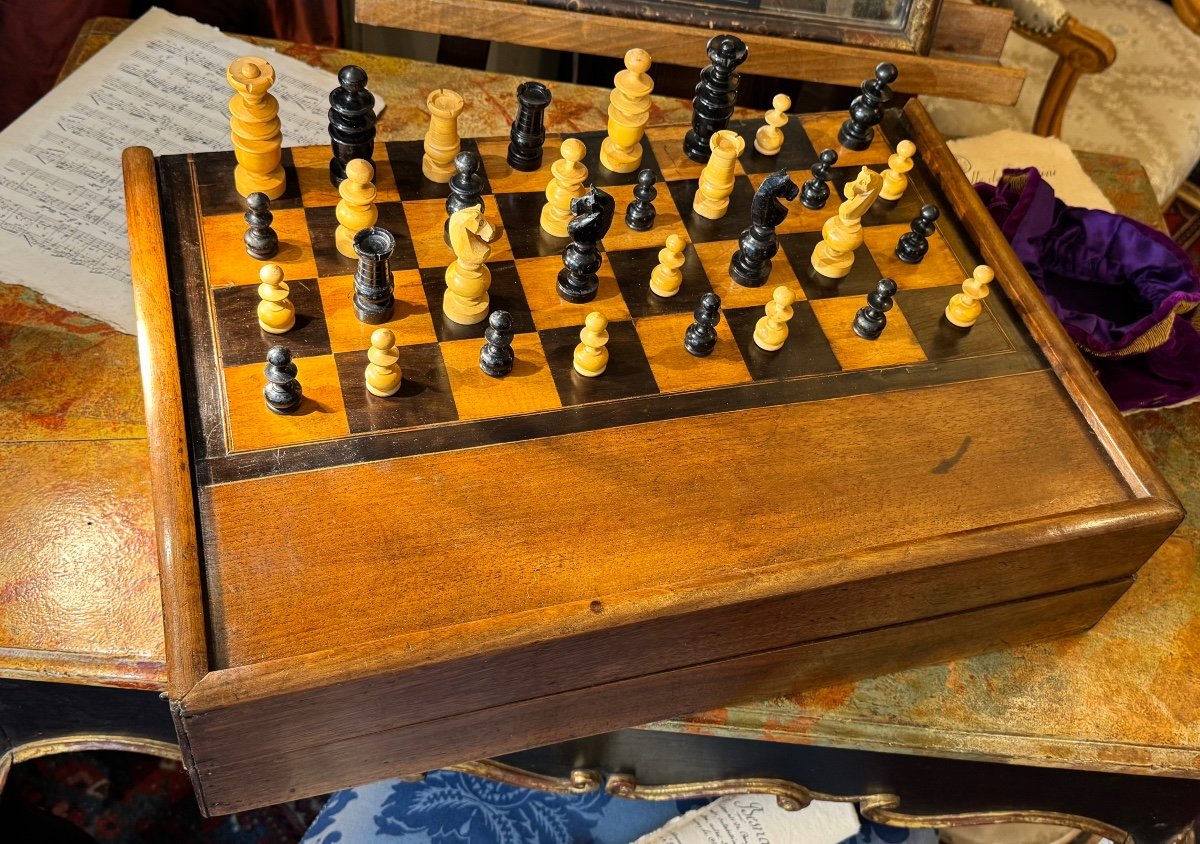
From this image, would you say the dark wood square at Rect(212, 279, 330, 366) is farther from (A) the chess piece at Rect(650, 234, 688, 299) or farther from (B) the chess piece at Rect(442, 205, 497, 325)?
(A) the chess piece at Rect(650, 234, 688, 299)

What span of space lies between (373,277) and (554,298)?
239mm

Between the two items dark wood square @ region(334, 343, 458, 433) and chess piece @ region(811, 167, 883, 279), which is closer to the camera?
dark wood square @ region(334, 343, 458, 433)

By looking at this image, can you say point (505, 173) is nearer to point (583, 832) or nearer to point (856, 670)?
point (856, 670)

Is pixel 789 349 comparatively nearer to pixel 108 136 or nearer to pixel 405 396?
pixel 405 396

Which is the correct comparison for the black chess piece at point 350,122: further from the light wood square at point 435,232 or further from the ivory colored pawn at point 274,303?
the ivory colored pawn at point 274,303

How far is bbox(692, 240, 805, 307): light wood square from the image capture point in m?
1.51

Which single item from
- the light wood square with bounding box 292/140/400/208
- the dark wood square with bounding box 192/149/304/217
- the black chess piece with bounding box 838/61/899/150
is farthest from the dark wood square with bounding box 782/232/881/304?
the dark wood square with bounding box 192/149/304/217

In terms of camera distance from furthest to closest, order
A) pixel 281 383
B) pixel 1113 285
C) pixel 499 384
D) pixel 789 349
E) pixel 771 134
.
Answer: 1. pixel 1113 285
2. pixel 771 134
3. pixel 789 349
4. pixel 499 384
5. pixel 281 383

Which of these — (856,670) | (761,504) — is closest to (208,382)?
(761,504)

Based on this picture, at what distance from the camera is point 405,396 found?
1.34 m

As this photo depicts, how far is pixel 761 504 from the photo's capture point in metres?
1.32

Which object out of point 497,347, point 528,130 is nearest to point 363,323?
point 497,347

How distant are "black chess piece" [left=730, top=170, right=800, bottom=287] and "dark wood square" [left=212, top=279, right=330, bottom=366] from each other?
55 cm

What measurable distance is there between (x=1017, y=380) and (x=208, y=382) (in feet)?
3.35
